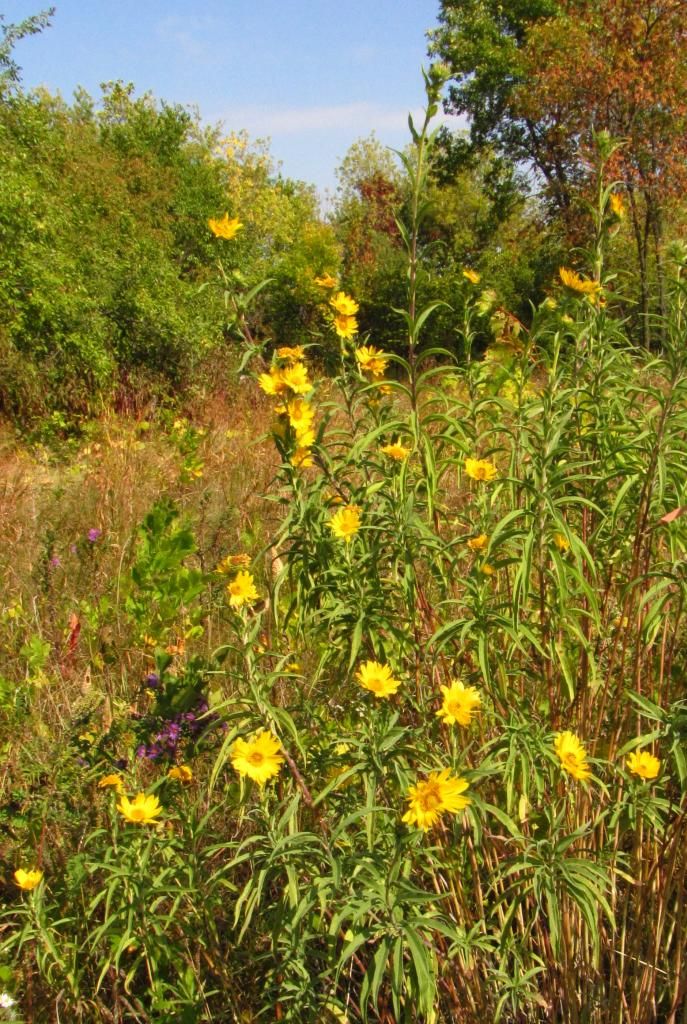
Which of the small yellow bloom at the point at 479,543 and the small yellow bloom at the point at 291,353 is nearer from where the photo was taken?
the small yellow bloom at the point at 291,353

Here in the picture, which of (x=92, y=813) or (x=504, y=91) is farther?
(x=504, y=91)

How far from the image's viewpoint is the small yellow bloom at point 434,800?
1221 millimetres

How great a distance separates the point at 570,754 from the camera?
54.0 inches

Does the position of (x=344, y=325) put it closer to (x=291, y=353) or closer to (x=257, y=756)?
(x=291, y=353)

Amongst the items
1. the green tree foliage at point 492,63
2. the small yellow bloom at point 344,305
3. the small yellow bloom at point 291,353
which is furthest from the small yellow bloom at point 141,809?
the green tree foliage at point 492,63

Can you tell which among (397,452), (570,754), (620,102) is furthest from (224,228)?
(620,102)

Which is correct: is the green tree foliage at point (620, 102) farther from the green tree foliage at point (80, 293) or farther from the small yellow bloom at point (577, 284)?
the small yellow bloom at point (577, 284)

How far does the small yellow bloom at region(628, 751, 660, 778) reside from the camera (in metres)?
1.43

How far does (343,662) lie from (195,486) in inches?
126

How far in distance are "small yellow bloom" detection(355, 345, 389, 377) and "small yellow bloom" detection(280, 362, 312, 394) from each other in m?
0.22

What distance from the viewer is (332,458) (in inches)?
62.1

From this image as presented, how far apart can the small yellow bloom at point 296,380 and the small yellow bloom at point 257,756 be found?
520 millimetres

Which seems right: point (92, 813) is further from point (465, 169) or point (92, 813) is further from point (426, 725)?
point (465, 169)

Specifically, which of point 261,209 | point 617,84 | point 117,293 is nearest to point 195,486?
point 117,293
